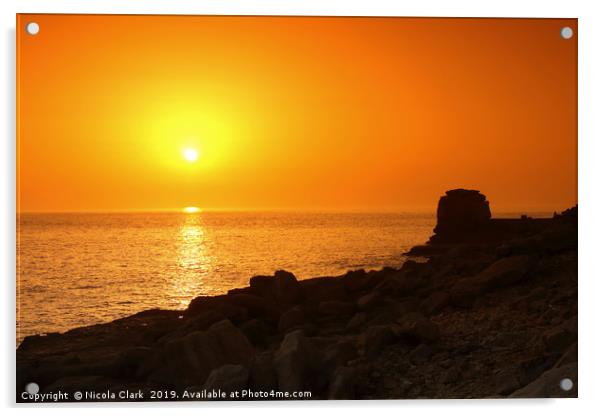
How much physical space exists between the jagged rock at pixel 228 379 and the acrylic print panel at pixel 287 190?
0.4 inches

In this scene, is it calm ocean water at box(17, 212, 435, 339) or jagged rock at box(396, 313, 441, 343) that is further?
jagged rock at box(396, 313, 441, 343)

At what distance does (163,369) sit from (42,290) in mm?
1160

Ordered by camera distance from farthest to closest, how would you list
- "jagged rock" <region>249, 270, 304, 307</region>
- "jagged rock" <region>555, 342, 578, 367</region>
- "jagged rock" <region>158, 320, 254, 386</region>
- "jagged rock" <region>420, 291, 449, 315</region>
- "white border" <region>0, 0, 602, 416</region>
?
1. "jagged rock" <region>249, 270, 304, 307</region>
2. "jagged rock" <region>420, 291, 449, 315</region>
3. "jagged rock" <region>158, 320, 254, 386</region>
4. "jagged rock" <region>555, 342, 578, 367</region>
5. "white border" <region>0, 0, 602, 416</region>

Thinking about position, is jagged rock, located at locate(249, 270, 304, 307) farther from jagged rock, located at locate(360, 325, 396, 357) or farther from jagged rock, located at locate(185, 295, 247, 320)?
jagged rock, located at locate(360, 325, 396, 357)

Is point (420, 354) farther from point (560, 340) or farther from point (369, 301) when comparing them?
point (560, 340)

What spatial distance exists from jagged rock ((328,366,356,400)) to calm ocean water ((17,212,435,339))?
1483 mm

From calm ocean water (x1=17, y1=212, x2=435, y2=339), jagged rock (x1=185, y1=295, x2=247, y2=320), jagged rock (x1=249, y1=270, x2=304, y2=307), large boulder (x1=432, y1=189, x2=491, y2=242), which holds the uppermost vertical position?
large boulder (x1=432, y1=189, x2=491, y2=242)

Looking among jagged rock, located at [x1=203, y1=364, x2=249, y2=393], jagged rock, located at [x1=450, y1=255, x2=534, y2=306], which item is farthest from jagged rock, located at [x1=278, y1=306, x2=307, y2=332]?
jagged rock, located at [x1=450, y1=255, x2=534, y2=306]

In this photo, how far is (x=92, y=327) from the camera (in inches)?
219

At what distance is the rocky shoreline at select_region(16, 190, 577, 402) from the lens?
5094 mm

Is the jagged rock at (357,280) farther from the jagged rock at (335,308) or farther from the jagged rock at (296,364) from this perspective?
the jagged rock at (296,364)

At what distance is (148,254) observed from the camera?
6.77m
